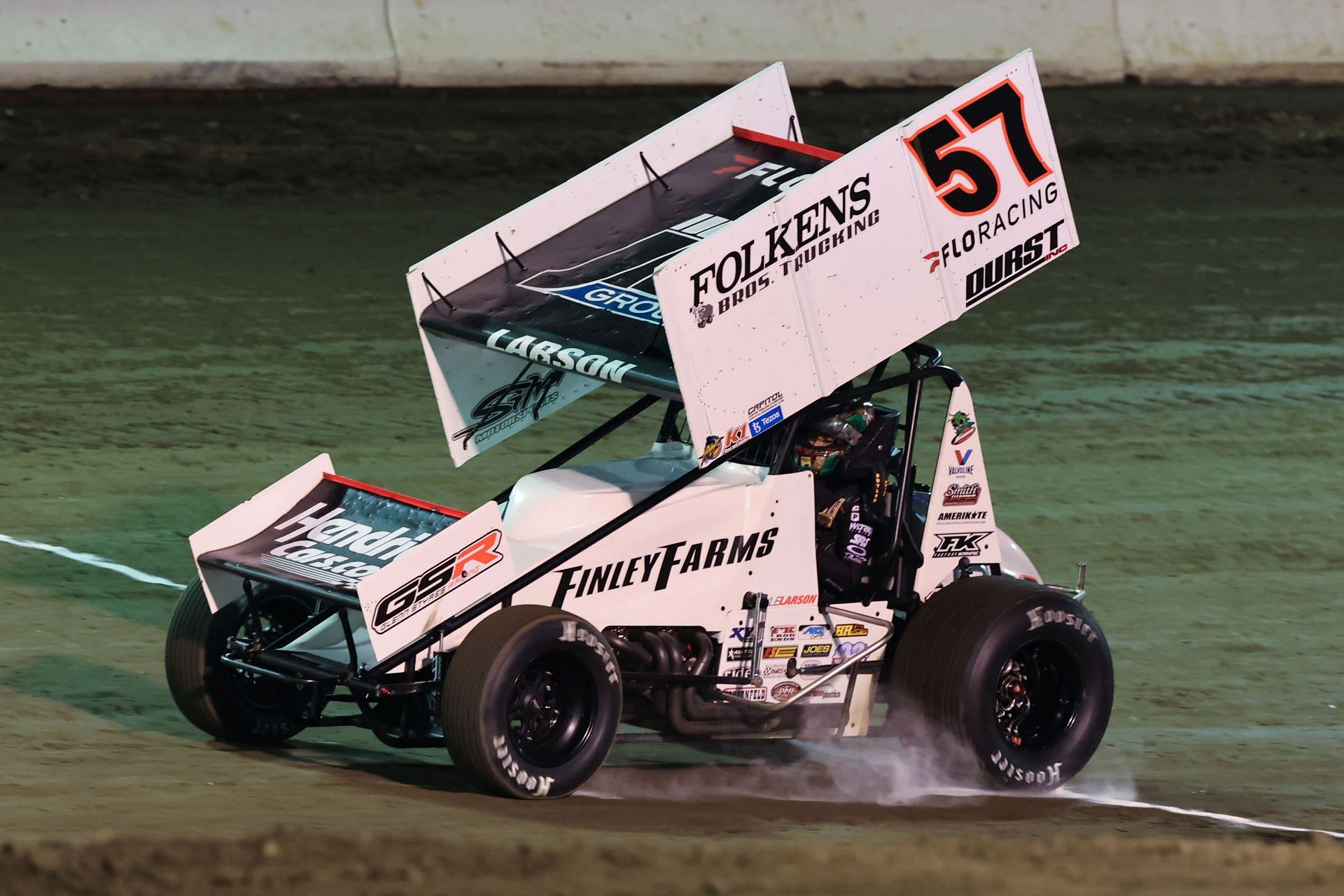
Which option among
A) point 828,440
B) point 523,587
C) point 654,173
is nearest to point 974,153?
point 828,440

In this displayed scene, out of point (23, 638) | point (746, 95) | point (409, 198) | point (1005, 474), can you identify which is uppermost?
point (409, 198)

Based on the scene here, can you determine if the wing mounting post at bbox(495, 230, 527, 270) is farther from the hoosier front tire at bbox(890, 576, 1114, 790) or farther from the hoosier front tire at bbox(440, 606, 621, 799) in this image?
the hoosier front tire at bbox(890, 576, 1114, 790)

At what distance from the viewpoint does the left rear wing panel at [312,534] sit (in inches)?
323

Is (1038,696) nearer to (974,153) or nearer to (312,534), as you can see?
(974,153)

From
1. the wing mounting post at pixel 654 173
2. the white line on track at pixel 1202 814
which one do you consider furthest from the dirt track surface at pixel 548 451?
the wing mounting post at pixel 654 173

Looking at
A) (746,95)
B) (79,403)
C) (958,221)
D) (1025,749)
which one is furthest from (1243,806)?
(79,403)

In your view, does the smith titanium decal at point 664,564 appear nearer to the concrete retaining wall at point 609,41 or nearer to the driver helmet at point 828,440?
the driver helmet at point 828,440

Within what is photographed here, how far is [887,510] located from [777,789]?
1.23 m

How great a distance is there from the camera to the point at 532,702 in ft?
25.5

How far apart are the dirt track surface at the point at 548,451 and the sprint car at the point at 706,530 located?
12.7 inches

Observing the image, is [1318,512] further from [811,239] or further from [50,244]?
[50,244]

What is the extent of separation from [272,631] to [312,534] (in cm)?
42

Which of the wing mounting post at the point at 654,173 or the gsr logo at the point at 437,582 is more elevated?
the wing mounting post at the point at 654,173

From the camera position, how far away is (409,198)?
19078 millimetres
